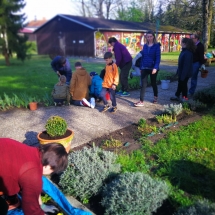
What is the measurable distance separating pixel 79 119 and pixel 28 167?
11.5 ft

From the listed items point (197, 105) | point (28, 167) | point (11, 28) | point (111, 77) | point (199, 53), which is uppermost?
point (11, 28)

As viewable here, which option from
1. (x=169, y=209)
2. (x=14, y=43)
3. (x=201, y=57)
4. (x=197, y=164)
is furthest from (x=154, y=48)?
(x=14, y=43)

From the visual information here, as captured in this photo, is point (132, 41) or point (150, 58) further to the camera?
point (132, 41)

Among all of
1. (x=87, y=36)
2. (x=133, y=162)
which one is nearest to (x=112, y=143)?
(x=133, y=162)

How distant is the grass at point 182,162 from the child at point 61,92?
306 centimetres

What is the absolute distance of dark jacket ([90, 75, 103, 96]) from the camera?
682cm

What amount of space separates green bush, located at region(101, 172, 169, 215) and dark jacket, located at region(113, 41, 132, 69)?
210 inches

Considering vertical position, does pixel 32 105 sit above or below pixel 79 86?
below

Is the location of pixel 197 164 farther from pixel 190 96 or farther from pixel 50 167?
pixel 190 96

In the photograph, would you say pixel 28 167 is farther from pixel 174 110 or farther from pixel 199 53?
pixel 199 53

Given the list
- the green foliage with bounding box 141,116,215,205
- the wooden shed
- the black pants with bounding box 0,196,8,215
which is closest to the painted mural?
the wooden shed

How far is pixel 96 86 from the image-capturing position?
22.4 ft

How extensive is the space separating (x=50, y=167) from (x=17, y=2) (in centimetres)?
2237

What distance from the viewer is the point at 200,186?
2.89m
